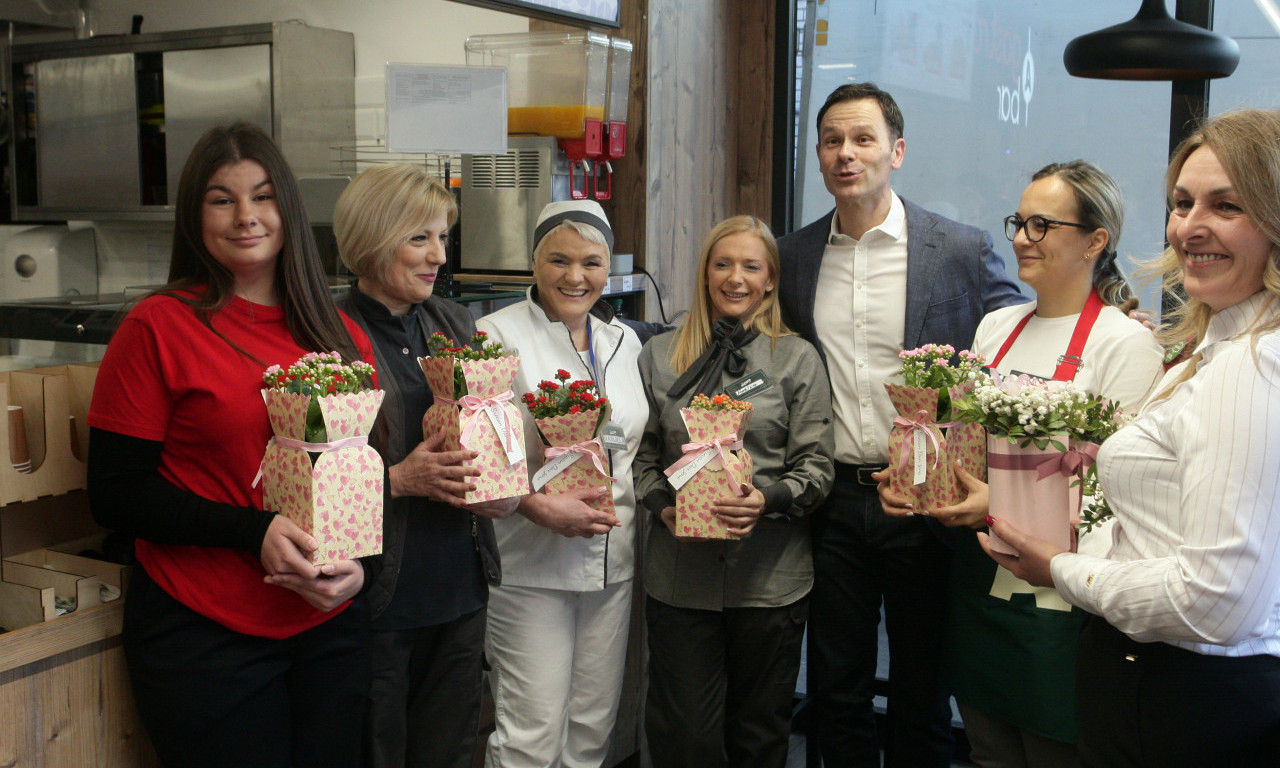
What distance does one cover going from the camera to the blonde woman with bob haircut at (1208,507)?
1.51 m

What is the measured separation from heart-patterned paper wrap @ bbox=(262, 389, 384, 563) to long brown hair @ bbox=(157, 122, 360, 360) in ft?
0.56

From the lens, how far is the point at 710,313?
2.91 metres

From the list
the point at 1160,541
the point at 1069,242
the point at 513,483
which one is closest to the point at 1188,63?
the point at 1069,242

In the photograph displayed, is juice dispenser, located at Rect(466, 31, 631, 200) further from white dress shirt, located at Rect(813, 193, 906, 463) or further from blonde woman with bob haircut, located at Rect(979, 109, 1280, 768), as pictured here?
blonde woman with bob haircut, located at Rect(979, 109, 1280, 768)

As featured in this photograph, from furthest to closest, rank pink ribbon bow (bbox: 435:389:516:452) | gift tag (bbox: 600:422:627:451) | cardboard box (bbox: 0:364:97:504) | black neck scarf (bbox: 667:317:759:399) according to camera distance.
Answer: black neck scarf (bbox: 667:317:759:399) → gift tag (bbox: 600:422:627:451) → pink ribbon bow (bbox: 435:389:516:452) → cardboard box (bbox: 0:364:97:504)

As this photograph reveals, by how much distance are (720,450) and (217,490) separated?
113cm

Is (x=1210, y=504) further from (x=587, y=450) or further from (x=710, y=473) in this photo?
(x=587, y=450)

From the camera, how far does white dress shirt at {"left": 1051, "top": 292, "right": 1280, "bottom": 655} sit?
150 cm

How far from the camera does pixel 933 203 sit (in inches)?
153

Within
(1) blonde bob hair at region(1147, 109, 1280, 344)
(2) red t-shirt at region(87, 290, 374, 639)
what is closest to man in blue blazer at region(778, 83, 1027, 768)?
(1) blonde bob hair at region(1147, 109, 1280, 344)

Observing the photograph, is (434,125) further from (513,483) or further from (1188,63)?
(1188,63)

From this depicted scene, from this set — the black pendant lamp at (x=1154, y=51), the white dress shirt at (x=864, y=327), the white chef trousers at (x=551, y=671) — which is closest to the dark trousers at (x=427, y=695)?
the white chef trousers at (x=551, y=671)

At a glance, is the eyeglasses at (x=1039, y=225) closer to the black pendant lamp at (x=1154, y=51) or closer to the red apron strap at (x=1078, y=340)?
the red apron strap at (x=1078, y=340)

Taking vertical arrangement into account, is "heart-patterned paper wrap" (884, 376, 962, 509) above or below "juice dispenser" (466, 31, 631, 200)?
below
